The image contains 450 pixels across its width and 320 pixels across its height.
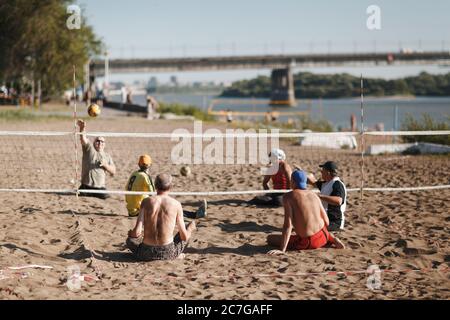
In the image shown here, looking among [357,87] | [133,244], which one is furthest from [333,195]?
[357,87]

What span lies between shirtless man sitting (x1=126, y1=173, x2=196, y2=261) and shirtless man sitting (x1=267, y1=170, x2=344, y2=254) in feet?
4.01

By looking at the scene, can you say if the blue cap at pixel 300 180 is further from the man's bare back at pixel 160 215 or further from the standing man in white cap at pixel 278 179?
the standing man in white cap at pixel 278 179

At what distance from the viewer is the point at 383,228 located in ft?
29.6

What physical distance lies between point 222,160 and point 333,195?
906cm

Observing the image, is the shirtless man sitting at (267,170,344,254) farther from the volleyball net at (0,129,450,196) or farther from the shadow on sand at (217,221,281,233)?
the volleyball net at (0,129,450,196)

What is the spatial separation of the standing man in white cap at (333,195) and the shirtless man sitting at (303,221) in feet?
2.32

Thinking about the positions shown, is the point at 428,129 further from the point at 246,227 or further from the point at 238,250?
the point at 238,250

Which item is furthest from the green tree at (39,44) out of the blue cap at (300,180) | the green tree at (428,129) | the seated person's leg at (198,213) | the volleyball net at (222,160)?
the blue cap at (300,180)

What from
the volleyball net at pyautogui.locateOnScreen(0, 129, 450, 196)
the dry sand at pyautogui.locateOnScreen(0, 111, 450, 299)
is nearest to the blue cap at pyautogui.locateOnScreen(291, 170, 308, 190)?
the dry sand at pyautogui.locateOnScreen(0, 111, 450, 299)

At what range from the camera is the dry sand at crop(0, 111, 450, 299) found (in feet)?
20.3
